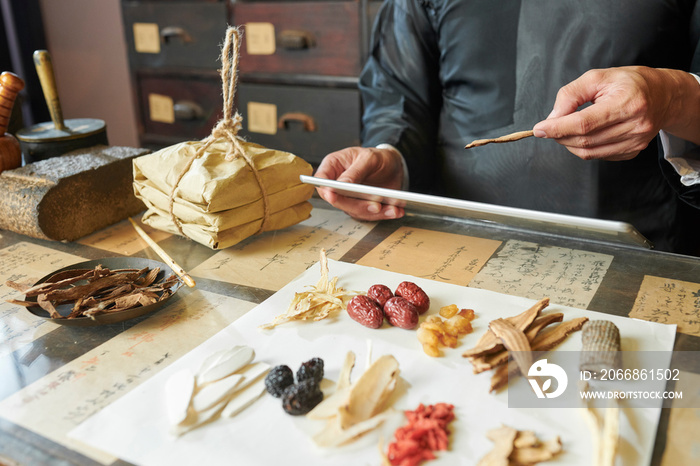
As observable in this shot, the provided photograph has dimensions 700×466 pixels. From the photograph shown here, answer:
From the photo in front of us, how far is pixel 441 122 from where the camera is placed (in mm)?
1399

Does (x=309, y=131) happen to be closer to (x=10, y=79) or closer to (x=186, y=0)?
(x=186, y=0)

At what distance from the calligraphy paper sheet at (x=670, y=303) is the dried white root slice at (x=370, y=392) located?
1.15 feet

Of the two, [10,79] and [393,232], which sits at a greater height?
[10,79]

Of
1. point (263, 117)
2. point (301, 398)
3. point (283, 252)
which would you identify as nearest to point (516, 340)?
point (301, 398)

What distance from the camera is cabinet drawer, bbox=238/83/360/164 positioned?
2.07 meters

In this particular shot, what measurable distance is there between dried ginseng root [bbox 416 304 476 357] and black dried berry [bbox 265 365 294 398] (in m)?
0.16

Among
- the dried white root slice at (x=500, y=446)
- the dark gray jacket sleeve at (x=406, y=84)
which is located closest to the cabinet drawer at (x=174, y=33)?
the dark gray jacket sleeve at (x=406, y=84)

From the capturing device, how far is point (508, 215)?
78 centimetres

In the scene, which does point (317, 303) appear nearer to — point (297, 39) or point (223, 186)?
point (223, 186)

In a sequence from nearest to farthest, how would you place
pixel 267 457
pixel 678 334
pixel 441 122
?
1. pixel 267 457
2. pixel 678 334
3. pixel 441 122

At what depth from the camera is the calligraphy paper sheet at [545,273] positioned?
0.79 m

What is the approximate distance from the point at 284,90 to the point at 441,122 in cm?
93

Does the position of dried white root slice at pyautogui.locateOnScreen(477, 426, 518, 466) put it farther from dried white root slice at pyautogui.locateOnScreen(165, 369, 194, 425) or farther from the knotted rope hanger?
the knotted rope hanger

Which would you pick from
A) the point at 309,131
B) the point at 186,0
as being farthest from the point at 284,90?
the point at 186,0
